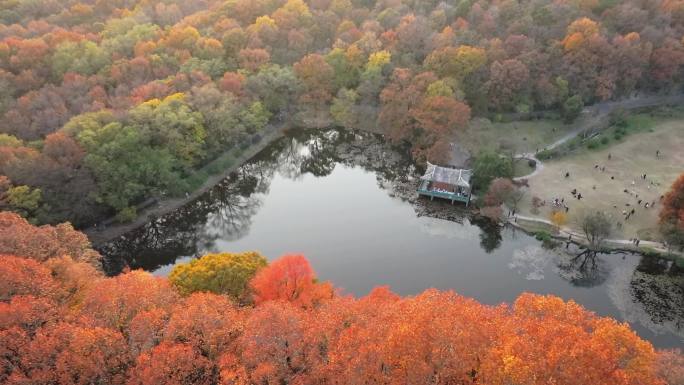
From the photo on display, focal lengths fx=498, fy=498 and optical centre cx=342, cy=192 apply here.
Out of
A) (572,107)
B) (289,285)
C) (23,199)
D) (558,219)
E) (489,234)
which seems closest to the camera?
(289,285)

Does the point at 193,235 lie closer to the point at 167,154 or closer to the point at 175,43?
the point at 167,154

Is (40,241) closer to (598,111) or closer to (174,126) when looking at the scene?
(174,126)

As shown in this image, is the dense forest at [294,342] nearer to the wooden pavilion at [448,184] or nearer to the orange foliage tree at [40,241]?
the orange foliage tree at [40,241]

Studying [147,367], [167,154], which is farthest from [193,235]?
[147,367]

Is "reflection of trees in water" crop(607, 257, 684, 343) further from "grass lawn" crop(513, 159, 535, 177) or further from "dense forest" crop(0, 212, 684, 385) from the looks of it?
"dense forest" crop(0, 212, 684, 385)

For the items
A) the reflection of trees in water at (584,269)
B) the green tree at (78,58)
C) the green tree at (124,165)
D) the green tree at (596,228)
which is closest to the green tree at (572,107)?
the green tree at (596,228)

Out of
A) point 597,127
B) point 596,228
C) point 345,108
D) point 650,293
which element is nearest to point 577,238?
point 596,228
